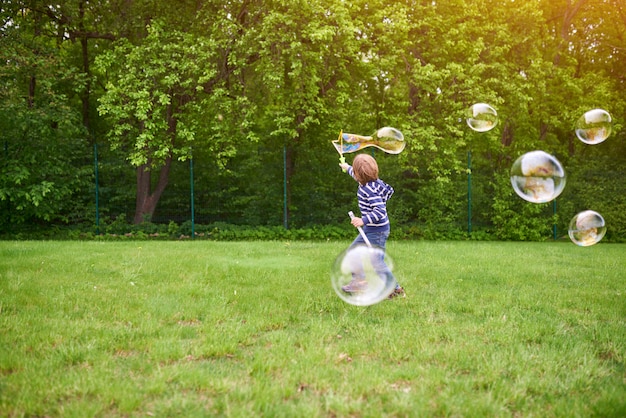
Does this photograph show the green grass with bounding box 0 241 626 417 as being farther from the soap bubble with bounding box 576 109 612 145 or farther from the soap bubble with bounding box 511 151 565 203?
the soap bubble with bounding box 576 109 612 145

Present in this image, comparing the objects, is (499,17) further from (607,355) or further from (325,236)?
(607,355)

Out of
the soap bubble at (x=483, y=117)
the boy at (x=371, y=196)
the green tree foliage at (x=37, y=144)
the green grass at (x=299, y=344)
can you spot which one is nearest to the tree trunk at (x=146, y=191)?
the green tree foliage at (x=37, y=144)

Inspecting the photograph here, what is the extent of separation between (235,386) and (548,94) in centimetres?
1616

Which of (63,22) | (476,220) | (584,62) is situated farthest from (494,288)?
(584,62)

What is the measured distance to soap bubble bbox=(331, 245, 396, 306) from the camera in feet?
15.4

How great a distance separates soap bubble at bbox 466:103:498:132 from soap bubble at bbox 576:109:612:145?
134 cm

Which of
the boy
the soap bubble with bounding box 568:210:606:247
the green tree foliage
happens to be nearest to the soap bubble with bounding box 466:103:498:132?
the soap bubble with bounding box 568:210:606:247

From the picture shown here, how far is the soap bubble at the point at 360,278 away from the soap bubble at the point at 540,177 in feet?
8.88

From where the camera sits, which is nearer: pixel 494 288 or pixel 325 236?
pixel 494 288

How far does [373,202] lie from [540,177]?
2.28 m

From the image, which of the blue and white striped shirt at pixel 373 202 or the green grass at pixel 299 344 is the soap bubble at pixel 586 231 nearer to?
the green grass at pixel 299 344

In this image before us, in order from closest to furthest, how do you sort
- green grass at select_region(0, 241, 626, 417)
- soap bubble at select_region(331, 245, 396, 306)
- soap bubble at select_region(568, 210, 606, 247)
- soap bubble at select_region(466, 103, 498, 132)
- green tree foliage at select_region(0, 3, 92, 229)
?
green grass at select_region(0, 241, 626, 417), soap bubble at select_region(331, 245, 396, 306), soap bubble at select_region(568, 210, 606, 247), soap bubble at select_region(466, 103, 498, 132), green tree foliage at select_region(0, 3, 92, 229)

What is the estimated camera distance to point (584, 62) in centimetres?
2325

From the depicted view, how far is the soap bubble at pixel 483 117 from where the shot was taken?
28.1 feet
